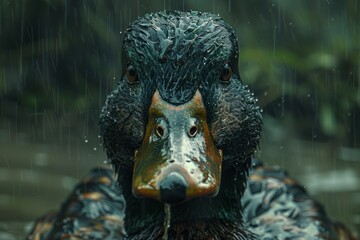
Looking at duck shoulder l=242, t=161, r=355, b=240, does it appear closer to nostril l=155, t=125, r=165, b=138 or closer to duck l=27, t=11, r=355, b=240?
duck l=27, t=11, r=355, b=240

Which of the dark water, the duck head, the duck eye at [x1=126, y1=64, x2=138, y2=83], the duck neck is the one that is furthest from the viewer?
the dark water

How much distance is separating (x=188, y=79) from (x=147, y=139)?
278mm

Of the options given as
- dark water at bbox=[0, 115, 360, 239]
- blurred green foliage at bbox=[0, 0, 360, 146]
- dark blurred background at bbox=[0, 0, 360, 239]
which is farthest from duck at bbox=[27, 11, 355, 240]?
blurred green foliage at bbox=[0, 0, 360, 146]

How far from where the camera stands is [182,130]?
314 centimetres

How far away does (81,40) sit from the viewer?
8570mm

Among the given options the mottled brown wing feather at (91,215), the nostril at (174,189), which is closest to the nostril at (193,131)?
the nostril at (174,189)

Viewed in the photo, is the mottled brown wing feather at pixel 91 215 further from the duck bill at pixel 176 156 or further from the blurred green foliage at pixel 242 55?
the blurred green foliage at pixel 242 55

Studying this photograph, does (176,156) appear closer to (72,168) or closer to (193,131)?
(193,131)

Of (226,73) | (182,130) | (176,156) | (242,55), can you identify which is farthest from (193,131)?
(242,55)

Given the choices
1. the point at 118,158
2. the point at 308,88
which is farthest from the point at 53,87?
the point at 118,158

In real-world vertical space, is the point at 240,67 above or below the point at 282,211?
above

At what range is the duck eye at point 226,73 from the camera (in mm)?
3527

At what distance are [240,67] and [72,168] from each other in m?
1.88

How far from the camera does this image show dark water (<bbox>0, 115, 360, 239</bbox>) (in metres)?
6.03
